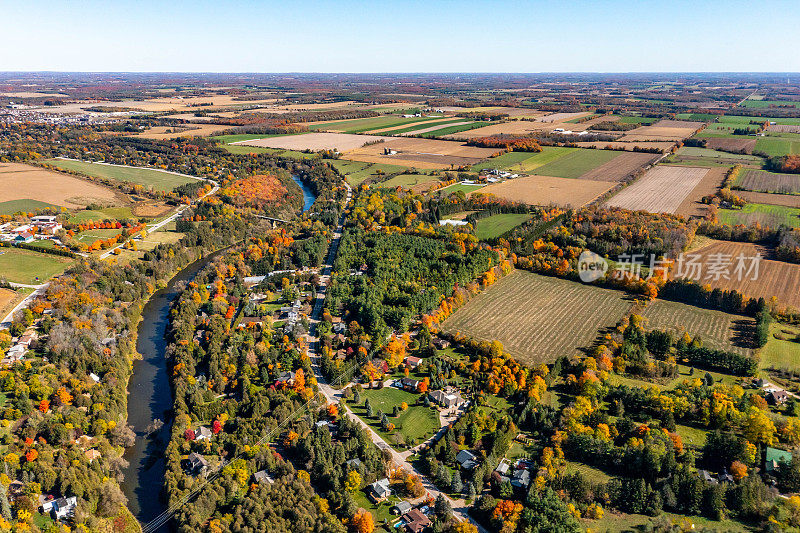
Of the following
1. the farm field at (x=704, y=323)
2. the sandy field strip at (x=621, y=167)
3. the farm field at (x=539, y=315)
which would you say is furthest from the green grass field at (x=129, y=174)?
the farm field at (x=704, y=323)

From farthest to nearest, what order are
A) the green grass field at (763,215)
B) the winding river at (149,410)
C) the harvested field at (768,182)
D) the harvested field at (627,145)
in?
the harvested field at (627,145) < the harvested field at (768,182) < the green grass field at (763,215) < the winding river at (149,410)

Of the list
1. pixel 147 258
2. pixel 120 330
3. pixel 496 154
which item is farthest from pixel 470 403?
pixel 496 154

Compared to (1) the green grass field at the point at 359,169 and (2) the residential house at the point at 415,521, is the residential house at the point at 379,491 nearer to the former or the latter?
(2) the residential house at the point at 415,521

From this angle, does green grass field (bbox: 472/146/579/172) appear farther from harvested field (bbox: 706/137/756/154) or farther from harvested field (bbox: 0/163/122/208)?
harvested field (bbox: 0/163/122/208)

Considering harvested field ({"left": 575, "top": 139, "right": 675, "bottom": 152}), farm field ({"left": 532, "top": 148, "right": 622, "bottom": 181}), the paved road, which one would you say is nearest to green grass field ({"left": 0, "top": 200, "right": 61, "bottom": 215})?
the paved road

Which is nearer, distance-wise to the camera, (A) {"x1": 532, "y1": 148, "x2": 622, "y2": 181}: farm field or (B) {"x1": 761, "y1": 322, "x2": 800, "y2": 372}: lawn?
(B) {"x1": 761, "y1": 322, "x2": 800, "y2": 372}: lawn

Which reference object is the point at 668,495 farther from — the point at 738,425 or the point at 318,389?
the point at 318,389
